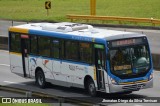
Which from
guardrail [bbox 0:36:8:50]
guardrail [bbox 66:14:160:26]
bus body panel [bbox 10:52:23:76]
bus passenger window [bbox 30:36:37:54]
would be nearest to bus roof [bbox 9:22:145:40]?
bus passenger window [bbox 30:36:37:54]

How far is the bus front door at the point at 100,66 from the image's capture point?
21219mm

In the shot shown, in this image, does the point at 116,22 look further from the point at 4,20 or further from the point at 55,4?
the point at 55,4

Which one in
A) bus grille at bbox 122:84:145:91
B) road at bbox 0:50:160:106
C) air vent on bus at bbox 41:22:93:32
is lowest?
road at bbox 0:50:160:106

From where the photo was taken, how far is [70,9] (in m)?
69.6

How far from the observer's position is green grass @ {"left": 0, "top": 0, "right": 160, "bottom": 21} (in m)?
61.4

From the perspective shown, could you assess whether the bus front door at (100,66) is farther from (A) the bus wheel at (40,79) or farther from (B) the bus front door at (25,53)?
(B) the bus front door at (25,53)

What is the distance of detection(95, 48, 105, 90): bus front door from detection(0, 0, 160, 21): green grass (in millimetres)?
35744

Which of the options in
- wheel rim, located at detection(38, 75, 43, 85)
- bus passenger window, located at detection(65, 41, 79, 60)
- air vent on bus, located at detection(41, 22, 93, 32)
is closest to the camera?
bus passenger window, located at detection(65, 41, 79, 60)

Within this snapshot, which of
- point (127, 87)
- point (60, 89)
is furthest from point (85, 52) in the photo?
point (60, 89)

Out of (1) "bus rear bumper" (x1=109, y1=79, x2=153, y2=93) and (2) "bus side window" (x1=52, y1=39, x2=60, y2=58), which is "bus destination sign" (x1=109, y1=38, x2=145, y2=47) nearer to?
(1) "bus rear bumper" (x1=109, y1=79, x2=153, y2=93)

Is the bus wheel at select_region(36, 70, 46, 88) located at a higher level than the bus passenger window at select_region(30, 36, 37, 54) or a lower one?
lower

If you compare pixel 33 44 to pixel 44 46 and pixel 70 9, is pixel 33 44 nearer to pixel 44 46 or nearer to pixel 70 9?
pixel 44 46

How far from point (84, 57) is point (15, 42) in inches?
195

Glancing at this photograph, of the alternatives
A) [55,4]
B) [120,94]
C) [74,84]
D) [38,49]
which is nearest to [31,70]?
[38,49]
